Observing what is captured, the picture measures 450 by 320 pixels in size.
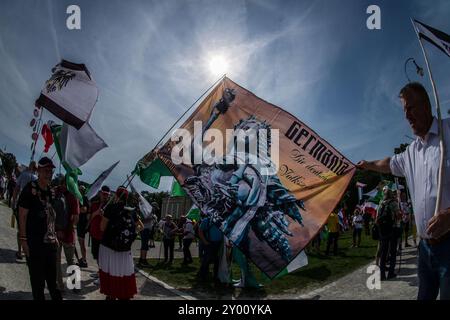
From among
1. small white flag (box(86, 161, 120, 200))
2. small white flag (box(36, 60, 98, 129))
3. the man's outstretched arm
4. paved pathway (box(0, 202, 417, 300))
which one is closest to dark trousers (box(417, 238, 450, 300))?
the man's outstretched arm

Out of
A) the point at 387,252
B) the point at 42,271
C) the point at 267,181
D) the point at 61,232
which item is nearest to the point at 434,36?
the point at 267,181

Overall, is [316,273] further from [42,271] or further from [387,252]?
[42,271]

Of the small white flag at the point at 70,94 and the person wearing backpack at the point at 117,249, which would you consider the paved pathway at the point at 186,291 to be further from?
the small white flag at the point at 70,94

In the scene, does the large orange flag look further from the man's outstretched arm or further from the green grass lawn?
the green grass lawn

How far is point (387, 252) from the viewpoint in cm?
803

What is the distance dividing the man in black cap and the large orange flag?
6.13 ft

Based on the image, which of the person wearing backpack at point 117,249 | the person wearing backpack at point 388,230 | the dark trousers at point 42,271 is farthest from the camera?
the person wearing backpack at point 388,230

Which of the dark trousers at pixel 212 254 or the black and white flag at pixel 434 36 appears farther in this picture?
the dark trousers at pixel 212 254

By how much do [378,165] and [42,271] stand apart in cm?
402

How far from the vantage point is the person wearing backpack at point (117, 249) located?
4.98 m

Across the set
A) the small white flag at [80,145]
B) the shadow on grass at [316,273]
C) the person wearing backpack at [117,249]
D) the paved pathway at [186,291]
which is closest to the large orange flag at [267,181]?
the person wearing backpack at [117,249]

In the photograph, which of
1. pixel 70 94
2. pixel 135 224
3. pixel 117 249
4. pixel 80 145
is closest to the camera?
pixel 117 249

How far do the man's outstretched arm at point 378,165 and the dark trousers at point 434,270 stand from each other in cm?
78
